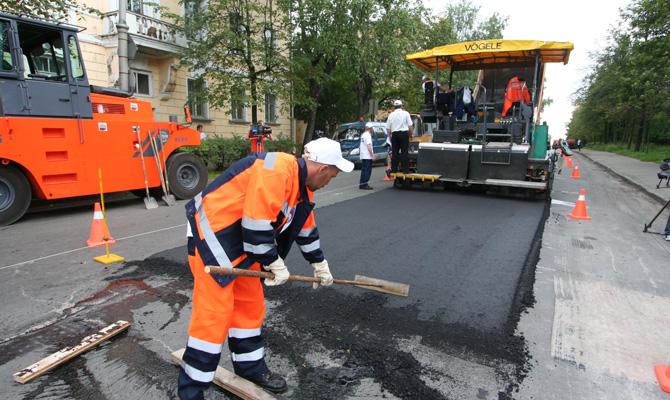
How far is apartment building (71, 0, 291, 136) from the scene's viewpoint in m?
Result: 13.1

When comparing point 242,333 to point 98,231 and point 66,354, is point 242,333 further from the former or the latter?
point 98,231

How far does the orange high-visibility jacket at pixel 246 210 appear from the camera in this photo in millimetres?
2016

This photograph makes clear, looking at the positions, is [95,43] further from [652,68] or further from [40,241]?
[652,68]

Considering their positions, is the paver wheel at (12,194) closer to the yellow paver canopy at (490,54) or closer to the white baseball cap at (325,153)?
the white baseball cap at (325,153)

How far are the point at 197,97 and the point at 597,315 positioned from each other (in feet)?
45.0

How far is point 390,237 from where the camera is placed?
216 inches

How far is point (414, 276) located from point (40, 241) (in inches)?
192

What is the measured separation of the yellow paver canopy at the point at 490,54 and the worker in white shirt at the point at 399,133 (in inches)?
49.8

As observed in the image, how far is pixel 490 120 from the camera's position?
965 cm

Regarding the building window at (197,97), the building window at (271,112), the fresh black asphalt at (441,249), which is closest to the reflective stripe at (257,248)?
the fresh black asphalt at (441,249)

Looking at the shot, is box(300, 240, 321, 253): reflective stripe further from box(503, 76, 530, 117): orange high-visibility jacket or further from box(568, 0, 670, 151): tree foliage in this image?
box(568, 0, 670, 151): tree foliage

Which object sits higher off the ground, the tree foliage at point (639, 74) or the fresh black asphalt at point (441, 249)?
the tree foliage at point (639, 74)

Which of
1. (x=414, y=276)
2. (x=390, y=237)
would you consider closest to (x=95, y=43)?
(x=390, y=237)

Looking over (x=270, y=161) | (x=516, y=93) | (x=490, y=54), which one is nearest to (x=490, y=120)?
(x=516, y=93)
